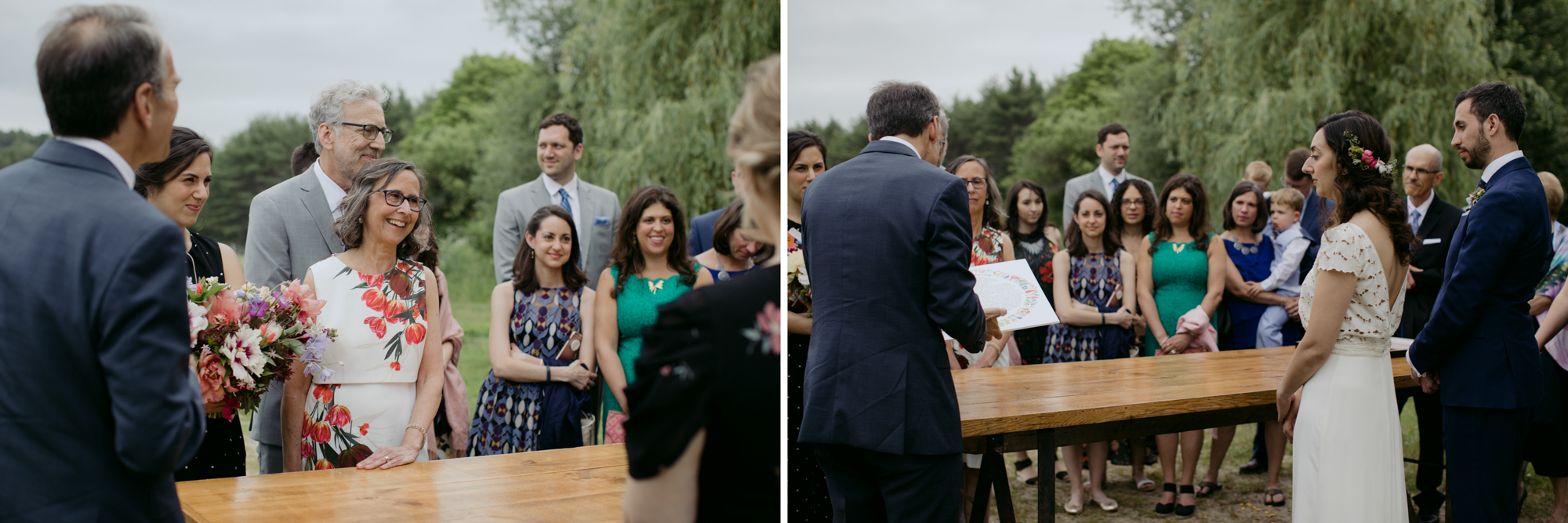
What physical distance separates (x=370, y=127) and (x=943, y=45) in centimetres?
2918

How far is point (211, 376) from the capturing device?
2.42 m

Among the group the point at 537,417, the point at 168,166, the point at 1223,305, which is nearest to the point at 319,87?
the point at 168,166

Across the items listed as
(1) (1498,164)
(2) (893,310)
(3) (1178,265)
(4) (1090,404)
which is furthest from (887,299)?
(3) (1178,265)

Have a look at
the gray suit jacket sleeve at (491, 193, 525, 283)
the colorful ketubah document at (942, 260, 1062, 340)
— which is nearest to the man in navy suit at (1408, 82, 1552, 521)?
the colorful ketubah document at (942, 260, 1062, 340)

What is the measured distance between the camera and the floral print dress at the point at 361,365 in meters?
2.89

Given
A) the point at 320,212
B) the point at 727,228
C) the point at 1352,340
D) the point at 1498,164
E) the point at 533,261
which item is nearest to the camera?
the point at 727,228

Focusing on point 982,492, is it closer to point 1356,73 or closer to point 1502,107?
point 1502,107

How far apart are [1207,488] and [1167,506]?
1.93 feet

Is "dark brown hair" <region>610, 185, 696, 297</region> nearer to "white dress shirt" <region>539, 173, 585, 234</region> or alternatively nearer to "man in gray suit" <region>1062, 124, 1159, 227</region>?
"white dress shirt" <region>539, 173, 585, 234</region>

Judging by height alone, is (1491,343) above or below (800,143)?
below

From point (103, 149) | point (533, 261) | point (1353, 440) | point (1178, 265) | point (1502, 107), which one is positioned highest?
point (1502, 107)

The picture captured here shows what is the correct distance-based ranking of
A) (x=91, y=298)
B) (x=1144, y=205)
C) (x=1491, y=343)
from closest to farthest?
(x=91, y=298)
(x=1491, y=343)
(x=1144, y=205)

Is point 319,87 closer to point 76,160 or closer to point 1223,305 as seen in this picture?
point 76,160

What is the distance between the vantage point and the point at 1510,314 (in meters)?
3.17
